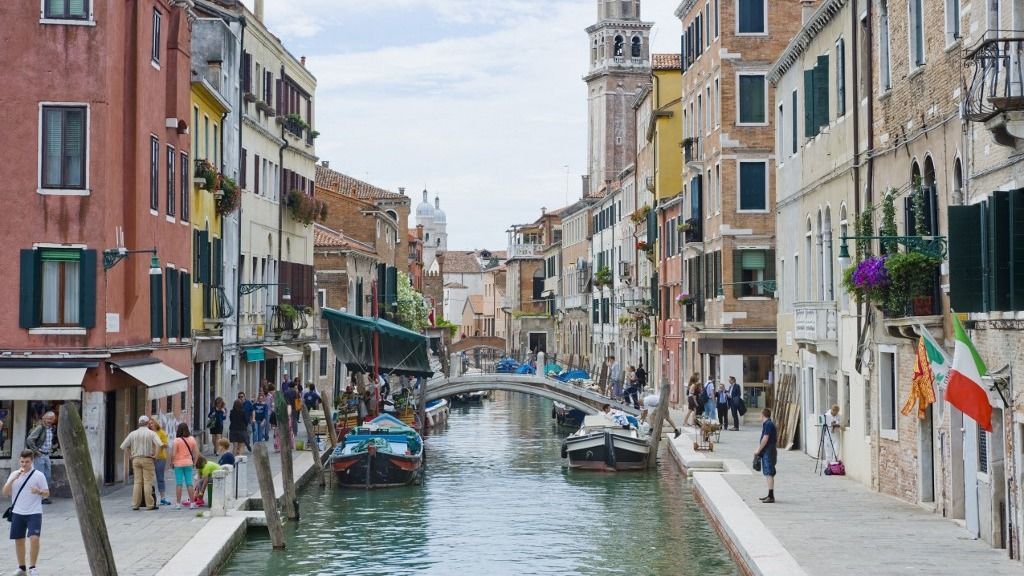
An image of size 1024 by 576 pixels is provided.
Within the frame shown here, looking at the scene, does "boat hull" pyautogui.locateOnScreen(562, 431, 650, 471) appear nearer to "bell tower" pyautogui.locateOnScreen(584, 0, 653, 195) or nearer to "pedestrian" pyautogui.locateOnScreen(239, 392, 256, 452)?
"pedestrian" pyautogui.locateOnScreen(239, 392, 256, 452)

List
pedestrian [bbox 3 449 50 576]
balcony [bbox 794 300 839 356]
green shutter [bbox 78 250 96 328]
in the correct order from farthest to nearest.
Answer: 1. balcony [bbox 794 300 839 356]
2. green shutter [bbox 78 250 96 328]
3. pedestrian [bbox 3 449 50 576]

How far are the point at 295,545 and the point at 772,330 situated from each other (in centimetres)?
2031

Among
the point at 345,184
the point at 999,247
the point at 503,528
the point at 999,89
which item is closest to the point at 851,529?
the point at 999,247

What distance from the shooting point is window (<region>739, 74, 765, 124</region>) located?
39.0m

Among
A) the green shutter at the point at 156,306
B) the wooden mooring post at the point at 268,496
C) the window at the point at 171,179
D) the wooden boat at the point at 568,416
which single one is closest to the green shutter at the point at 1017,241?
the wooden mooring post at the point at 268,496

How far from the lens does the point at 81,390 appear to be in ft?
70.6

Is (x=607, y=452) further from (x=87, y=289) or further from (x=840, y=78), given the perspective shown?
(x=87, y=289)

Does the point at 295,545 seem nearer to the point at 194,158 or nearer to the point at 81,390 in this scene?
the point at 81,390

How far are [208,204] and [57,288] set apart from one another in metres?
8.93

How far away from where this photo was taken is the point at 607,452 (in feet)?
107

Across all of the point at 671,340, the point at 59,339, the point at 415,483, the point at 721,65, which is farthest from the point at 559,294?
the point at 59,339

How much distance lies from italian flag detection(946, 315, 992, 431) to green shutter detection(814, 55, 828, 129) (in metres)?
10.8

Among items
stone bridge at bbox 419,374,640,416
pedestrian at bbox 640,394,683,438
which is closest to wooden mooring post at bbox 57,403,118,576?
pedestrian at bbox 640,394,683,438

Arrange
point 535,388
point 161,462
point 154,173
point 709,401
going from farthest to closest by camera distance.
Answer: point 535,388 → point 709,401 → point 154,173 → point 161,462
